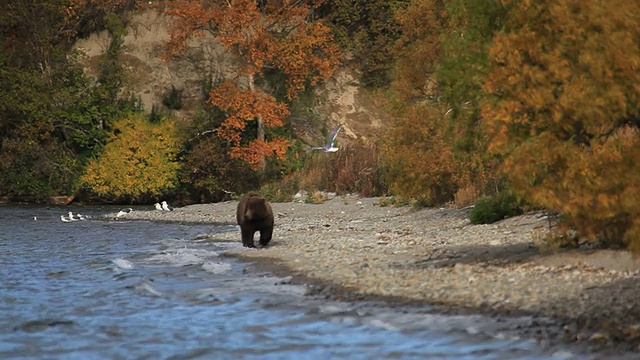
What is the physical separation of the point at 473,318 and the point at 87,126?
3052 centimetres

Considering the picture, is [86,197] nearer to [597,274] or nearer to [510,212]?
[510,212]

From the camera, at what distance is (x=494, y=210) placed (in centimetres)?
1808

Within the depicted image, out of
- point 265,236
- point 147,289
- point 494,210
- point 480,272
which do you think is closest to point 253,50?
point 265,236

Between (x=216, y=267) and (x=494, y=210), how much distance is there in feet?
19.0

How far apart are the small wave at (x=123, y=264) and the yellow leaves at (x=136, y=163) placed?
1951cm

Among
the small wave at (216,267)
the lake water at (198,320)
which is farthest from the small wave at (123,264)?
the small wave at (216,267)

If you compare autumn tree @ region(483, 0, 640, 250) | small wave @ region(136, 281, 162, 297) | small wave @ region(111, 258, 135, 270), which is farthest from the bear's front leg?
autumn tree @ region(483, 0, 640, 250)

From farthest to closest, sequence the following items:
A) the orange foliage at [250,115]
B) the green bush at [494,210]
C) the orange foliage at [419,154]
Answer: the orange foliage at [250,115] < the orange foliage at [419,154] < the green bush at [494,210]

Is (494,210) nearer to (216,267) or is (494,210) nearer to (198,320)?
(216,267)

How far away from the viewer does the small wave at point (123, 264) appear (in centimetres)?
1554

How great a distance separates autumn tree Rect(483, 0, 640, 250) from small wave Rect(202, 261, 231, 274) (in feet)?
15.4

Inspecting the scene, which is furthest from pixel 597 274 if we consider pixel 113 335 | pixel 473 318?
pixel 113 335

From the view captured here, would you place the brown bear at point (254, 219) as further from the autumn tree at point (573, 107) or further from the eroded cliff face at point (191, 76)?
the eroded cliff face at point (191, 76)

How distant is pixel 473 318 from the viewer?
980cm
